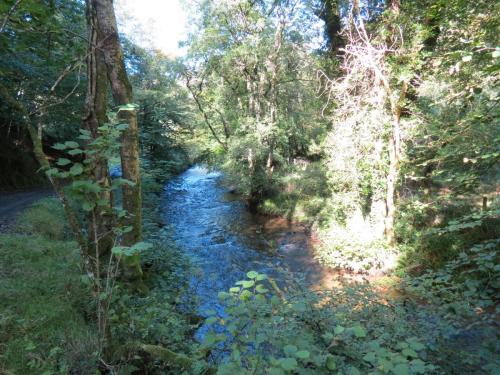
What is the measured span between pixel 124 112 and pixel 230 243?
6877mm

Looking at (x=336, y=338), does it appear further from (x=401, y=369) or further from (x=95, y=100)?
(x=95, y=100)

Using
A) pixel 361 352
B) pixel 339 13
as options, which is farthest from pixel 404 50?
pixel 361 352

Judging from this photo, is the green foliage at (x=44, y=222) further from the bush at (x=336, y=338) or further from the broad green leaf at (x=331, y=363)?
the broad green leaf at (x=331, y=363)

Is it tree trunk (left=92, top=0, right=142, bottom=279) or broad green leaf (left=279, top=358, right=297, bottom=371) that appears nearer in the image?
broad green leaf (left=279, top=358, right=297, bottom=371)

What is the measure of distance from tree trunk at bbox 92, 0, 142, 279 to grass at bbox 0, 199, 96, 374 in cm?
101

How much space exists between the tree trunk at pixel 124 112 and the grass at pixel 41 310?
101 centimetres

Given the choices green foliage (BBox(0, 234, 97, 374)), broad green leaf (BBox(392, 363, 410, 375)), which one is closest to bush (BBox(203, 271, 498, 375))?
broad green leaf (BBox(392, 363, 410, 375))

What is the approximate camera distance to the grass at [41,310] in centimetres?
304

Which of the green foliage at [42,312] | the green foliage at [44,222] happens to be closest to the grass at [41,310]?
the green foliage at [42,312]

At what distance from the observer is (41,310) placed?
3.93m

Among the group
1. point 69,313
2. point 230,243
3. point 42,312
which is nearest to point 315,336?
point 69,313

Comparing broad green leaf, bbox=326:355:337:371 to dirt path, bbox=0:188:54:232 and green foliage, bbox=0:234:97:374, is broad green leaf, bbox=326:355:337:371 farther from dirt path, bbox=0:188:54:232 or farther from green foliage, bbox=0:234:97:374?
dirt path, bbox=0:188:54:232

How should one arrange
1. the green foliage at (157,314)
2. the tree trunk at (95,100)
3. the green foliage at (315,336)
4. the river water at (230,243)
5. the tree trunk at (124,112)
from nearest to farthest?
1. the green foliage at (315,336)
2. the green foliage at (157,314)
3. the tree trunk at (95,100)
4. the tree trunk at (124,112)
5. the river water at (230,243)

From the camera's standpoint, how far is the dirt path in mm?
7784
